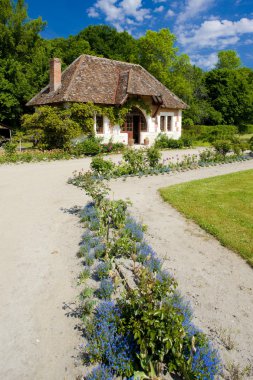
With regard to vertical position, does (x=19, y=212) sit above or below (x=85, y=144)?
below

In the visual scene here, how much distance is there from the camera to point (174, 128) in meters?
30.8

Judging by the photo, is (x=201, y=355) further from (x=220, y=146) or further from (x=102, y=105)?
(x=102, y=105)

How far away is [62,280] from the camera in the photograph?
532cm

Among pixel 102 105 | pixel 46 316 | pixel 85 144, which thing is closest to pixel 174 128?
pixel 102 105

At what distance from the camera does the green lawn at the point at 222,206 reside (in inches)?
275

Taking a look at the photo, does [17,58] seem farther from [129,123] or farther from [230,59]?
[230,59]

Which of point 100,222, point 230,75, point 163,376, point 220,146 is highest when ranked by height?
point 230,75

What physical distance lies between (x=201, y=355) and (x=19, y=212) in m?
6.80

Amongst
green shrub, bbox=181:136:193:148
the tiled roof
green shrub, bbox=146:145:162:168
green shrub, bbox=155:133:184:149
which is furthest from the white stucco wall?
green shrub, bbox=146:145:162:168

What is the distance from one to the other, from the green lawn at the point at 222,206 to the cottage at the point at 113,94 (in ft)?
45.1

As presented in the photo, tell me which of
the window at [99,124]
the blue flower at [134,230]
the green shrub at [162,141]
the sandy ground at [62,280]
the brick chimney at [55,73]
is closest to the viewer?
the sandy ground at [62,280]

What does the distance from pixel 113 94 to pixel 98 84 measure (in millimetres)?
1454

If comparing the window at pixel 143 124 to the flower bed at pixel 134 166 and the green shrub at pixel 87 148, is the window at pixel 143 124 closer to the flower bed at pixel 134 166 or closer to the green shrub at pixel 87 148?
the green shrub at pixel 87 148

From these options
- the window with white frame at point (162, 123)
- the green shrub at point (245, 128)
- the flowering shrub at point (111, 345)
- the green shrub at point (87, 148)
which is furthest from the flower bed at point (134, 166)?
the green shrub at point (245, 128)
